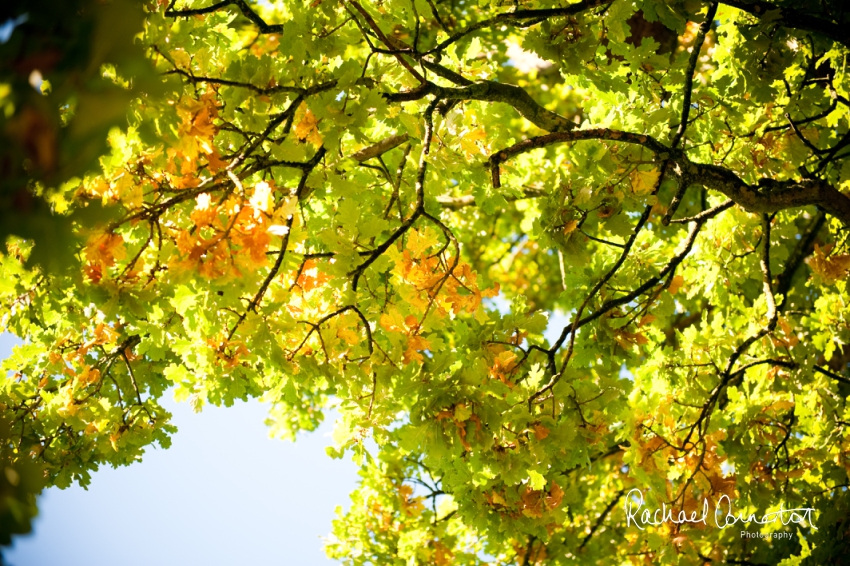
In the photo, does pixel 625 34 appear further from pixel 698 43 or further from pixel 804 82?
pixel 804 82

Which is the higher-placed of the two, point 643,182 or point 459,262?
point 643,182

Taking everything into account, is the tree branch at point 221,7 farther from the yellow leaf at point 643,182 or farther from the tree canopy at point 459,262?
the yellow leaf at point 643,182

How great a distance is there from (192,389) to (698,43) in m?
3.44

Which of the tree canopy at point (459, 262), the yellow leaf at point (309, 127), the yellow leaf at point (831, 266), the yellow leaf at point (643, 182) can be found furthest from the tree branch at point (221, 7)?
the yellow leaf at point (831, 266)

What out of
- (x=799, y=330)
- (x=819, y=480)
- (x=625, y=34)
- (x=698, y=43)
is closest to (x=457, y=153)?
(x=625, y=34)

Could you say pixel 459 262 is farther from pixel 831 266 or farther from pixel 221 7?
pixel 831 266

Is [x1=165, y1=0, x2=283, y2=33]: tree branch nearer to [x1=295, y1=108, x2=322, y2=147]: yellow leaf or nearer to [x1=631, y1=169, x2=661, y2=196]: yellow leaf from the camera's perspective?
[x1=295, y1=108, x2=322, y2=147]: yellow leaf

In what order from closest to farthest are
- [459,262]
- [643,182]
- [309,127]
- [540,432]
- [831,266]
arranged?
[309,127] → [540,432] → [643,182] → [459,262] → [831,266]

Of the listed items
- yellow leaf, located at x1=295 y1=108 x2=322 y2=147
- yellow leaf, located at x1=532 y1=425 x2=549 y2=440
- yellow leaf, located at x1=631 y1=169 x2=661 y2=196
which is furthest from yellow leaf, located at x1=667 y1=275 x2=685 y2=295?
yellow leaf, located at x1=295 y1=108 x2=322 y2=147

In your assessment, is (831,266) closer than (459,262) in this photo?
No

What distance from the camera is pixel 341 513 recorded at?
5.84 metres

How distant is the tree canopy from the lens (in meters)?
2.37

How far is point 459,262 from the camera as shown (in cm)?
302

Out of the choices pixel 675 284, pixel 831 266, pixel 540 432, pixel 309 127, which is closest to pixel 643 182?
pixel 675 284
